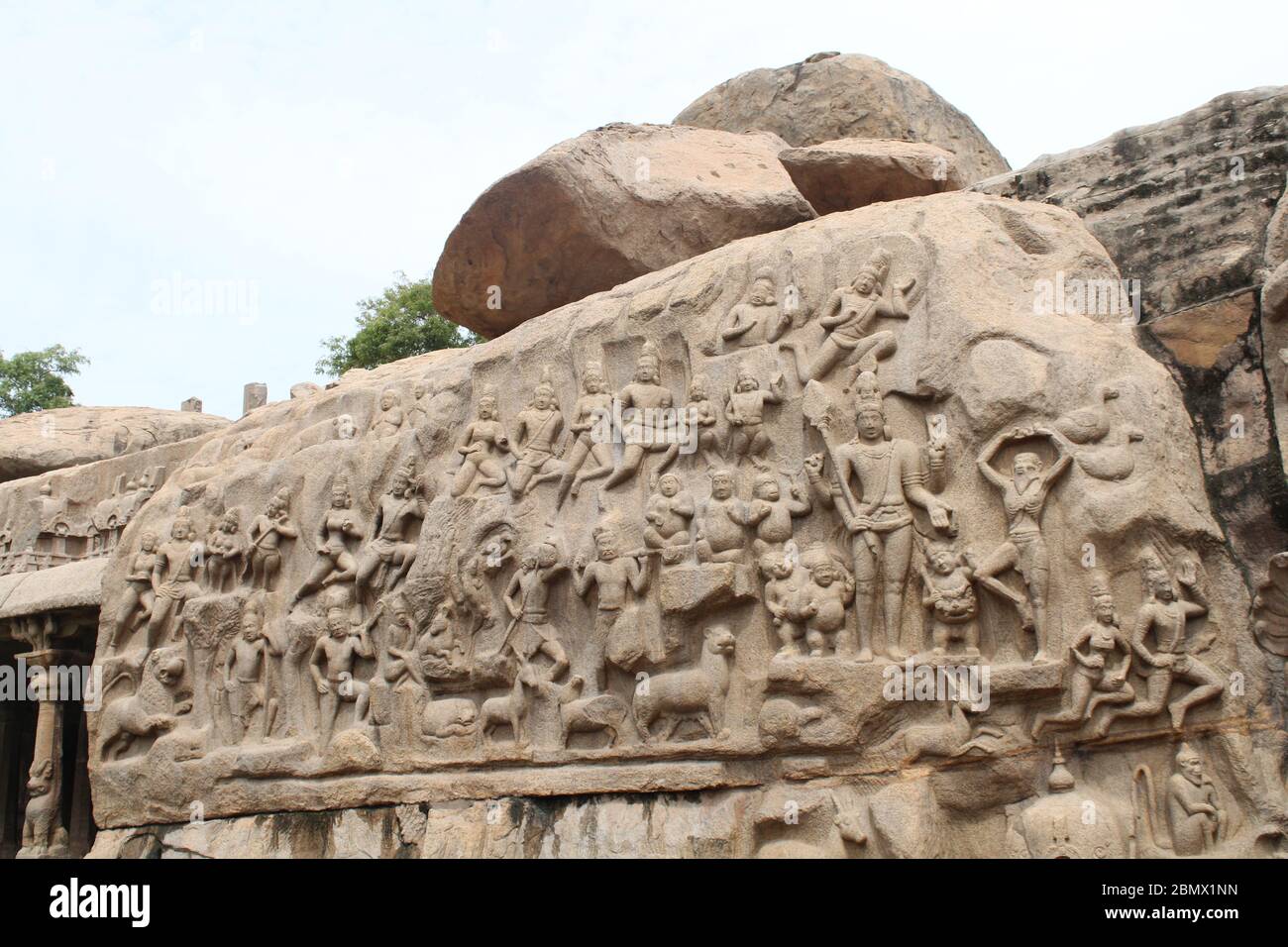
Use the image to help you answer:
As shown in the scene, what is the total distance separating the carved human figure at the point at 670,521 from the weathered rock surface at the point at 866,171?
5.08 meters

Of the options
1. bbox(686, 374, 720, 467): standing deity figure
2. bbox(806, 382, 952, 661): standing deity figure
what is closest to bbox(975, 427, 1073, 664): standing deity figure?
bbox(806, 382, 952, 661): standing deity figure

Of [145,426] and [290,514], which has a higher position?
[145,426]

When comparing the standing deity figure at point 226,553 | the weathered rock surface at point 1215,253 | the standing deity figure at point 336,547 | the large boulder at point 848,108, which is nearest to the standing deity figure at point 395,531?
the standing deity figure at point 336,547

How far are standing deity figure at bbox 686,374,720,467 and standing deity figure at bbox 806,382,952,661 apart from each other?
1.04m

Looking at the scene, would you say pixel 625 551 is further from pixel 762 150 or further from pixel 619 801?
pixel 762 150

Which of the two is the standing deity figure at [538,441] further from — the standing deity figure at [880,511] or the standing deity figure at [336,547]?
the standing deity figure at [880,511]

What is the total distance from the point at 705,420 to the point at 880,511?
1.57m

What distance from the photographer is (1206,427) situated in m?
8.10

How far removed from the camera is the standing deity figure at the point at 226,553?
11.9m

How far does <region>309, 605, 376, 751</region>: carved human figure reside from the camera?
1077 centimetres

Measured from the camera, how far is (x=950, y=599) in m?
7.95

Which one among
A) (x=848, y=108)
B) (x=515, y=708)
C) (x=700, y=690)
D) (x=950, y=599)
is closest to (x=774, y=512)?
(x=700, y=690)
